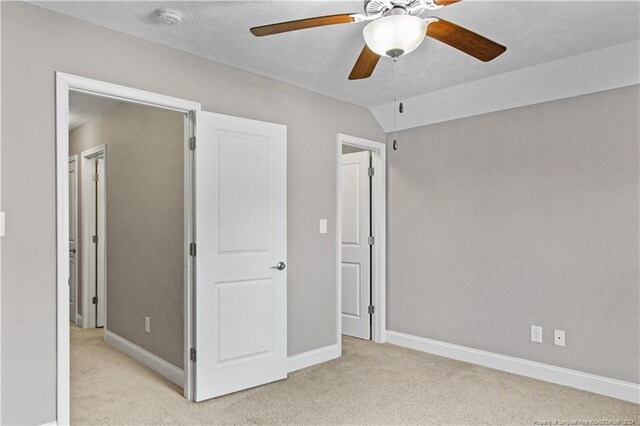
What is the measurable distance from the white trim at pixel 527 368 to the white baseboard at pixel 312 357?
77cm

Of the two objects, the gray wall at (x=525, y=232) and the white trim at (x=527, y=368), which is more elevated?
the gray wall at (x=525, y=232)

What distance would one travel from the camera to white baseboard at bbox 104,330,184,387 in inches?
134

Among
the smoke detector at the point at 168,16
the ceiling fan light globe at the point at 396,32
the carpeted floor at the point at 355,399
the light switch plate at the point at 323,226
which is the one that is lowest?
the carpeted floor at the point at 355,399

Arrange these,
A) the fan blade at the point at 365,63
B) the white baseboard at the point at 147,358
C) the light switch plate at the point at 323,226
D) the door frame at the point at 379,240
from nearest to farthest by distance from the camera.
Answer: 1. the fan blade at the point at 365,63
2. the white baseboard at the point at 147,358
3. the light switch plate at the point at 323,226
4. the door frame at the point at 379,240

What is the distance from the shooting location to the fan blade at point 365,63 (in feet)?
7.42

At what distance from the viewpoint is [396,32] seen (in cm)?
185

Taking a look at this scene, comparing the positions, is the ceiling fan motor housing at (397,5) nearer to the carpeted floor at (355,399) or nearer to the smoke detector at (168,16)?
the smoke detector at (168,16)

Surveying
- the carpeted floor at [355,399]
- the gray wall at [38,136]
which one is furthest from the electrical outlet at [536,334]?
the gray wall at [38,136]

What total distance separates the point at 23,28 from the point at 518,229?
3.63 m

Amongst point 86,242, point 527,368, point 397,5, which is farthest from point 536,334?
point 86,242

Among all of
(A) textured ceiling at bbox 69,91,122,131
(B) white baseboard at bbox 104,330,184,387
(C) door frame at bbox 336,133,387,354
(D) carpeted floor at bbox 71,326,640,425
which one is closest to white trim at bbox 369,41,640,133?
(C) door frame at bbox 336,133,387,354

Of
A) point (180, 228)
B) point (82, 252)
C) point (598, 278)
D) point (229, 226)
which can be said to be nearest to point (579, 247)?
point (598, 278)

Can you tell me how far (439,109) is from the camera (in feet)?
13.5

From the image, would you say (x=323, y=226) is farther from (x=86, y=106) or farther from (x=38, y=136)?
(x=86, y=106)
